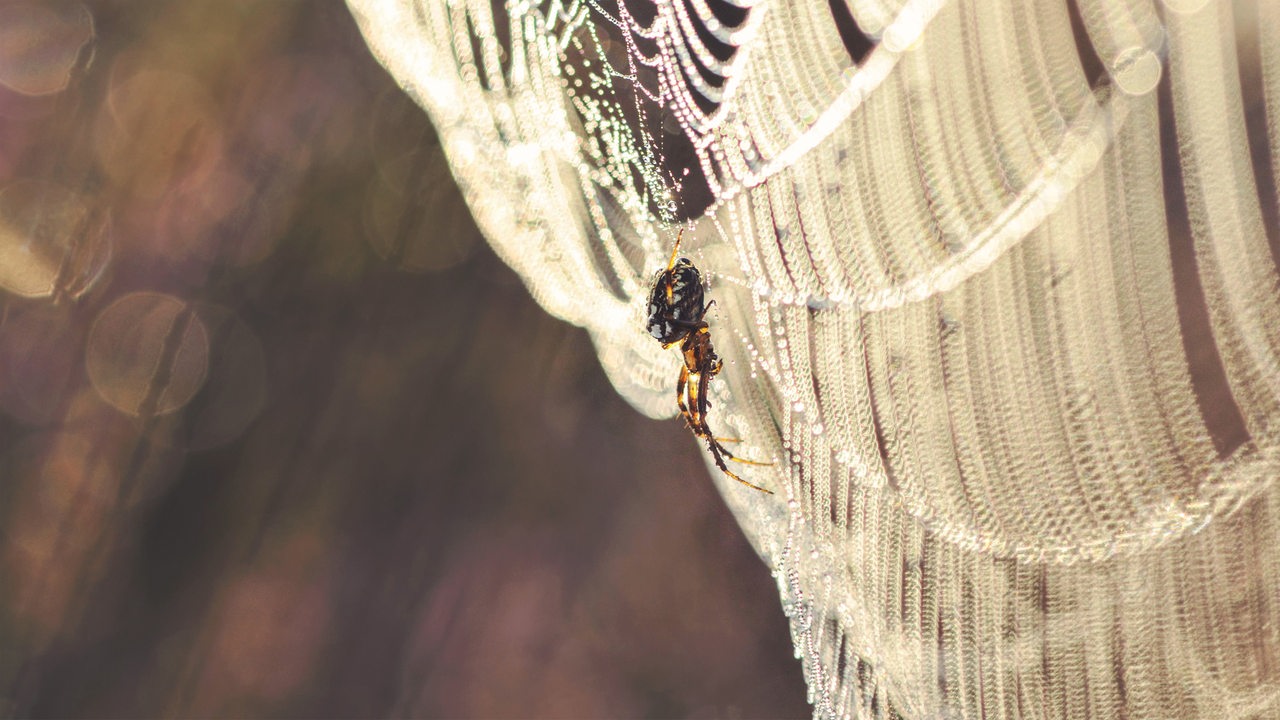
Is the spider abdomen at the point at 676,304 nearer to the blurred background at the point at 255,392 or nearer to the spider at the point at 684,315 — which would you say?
the spider at the point at 684,315

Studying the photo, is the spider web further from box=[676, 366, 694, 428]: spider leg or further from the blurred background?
the blurred background

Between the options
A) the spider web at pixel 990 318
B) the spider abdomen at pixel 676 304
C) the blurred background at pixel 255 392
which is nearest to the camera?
the spider web at pixel 990 318

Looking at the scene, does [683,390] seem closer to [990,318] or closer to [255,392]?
[990,318]

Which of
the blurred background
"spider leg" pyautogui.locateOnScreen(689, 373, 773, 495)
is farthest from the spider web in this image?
the blurred background

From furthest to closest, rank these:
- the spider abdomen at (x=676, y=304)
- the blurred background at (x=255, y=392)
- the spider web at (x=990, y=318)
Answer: the blurred background at (x=255, y=392), the spider abdomen at (x=676, y=304), the spider web at (x=990, y=318)

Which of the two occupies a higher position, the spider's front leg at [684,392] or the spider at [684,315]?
the spider at [684,315]

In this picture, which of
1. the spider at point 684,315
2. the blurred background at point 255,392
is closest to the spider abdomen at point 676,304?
the spider at point 684,315
